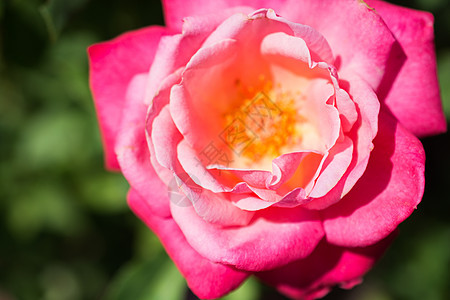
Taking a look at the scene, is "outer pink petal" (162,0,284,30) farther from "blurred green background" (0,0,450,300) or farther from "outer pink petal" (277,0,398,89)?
"blurred green background" (0,0,450,300)

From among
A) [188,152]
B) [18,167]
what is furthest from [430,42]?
[18,167]

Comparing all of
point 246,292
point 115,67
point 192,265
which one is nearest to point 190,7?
point 115,67

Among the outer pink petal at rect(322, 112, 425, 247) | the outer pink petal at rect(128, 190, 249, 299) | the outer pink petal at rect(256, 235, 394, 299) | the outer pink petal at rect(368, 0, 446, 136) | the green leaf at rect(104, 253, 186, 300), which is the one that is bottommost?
the green leaf at rect(104, 253, 186, 300)

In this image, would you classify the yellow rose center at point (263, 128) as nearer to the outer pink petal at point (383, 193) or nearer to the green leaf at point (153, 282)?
the outer pink petal at point (383, 193)

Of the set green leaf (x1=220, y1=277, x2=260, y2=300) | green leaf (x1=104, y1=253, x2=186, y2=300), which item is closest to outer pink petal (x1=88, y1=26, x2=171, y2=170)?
green leaf (x1=104, y1=253, x2=186, y2=300)

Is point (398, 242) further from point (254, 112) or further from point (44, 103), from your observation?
point (44, 103)

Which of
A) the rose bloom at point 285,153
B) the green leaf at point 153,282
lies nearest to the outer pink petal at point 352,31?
the rose bloom at point 285,153
